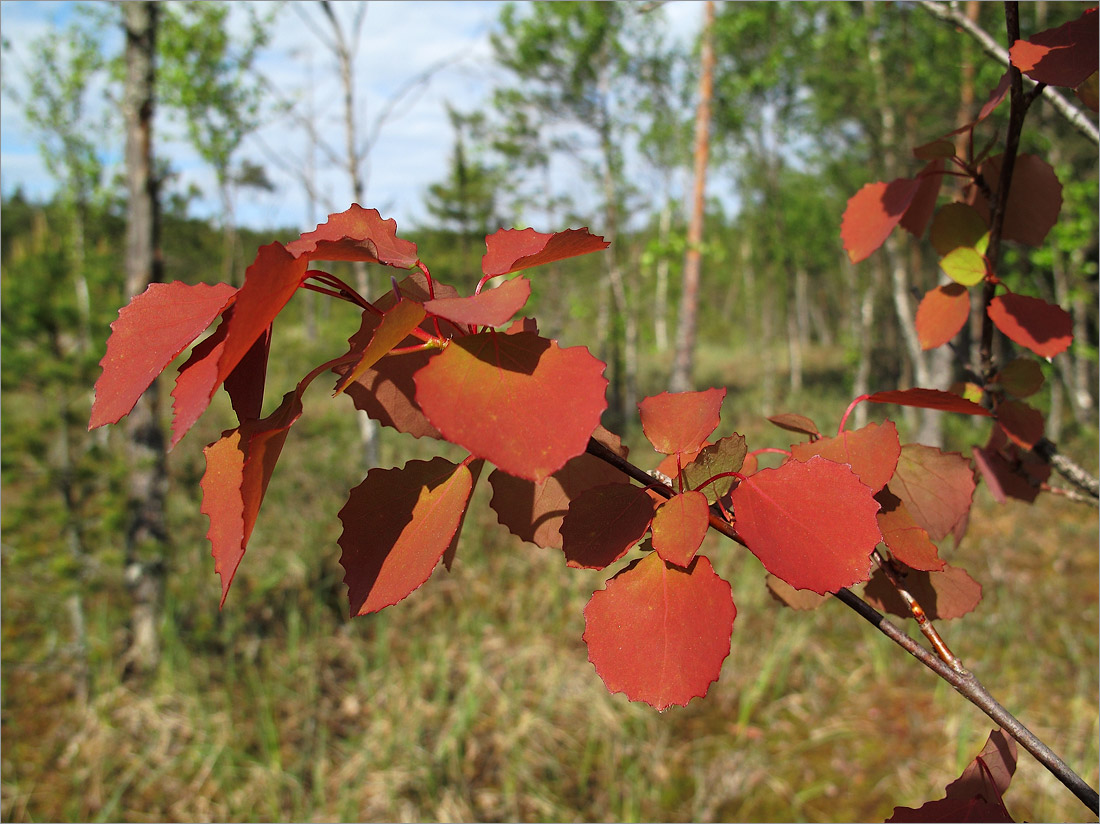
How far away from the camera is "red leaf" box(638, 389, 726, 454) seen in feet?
0.82

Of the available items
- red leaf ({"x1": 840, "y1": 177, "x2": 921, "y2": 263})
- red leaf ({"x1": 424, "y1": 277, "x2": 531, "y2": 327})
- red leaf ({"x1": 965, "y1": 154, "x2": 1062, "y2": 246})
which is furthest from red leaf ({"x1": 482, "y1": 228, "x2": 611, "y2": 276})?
red leaf ({"x1": 965, "y1": 154, "x2": 1062, "y2": 246})

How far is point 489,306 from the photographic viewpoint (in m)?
0.18

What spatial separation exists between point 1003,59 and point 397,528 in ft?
1.82

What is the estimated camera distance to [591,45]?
6.67m

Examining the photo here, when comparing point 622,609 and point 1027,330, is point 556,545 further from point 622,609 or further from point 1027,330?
point 1027,330

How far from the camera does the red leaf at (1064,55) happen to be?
0.30m

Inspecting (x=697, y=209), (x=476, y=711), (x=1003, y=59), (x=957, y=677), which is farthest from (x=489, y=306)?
(x=697, y=209)

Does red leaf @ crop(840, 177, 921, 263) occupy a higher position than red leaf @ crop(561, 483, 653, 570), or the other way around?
red leaf @ crop(840, 177, 921, 263)

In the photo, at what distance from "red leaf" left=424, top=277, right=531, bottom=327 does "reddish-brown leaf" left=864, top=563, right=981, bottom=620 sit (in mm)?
226

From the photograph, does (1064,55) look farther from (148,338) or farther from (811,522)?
(148,338)

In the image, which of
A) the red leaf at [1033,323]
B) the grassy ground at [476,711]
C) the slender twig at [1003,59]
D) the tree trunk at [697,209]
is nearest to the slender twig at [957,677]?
the red leaf at [1033,323]

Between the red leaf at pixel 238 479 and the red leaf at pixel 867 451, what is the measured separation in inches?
7.5

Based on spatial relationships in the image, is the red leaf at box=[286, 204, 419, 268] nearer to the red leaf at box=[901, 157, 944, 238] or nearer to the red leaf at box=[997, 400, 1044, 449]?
the red leaf at box=[901, 157, 944, 238]

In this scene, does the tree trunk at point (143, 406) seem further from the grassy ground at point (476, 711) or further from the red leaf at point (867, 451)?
the red leaf at point (867, 451)
